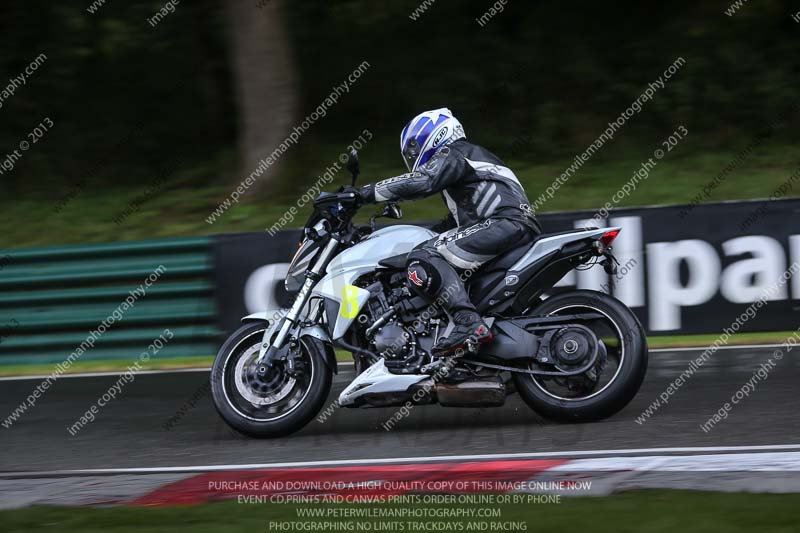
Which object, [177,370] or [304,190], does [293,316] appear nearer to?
[177,370]

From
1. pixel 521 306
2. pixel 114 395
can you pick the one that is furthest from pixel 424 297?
pixel 114 395

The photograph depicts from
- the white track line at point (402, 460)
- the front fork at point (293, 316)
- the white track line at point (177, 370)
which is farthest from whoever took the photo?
the white track line at point (177, 370)

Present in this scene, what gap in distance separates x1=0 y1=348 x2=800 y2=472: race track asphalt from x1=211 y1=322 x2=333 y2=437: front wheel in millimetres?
130

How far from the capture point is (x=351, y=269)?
694cm

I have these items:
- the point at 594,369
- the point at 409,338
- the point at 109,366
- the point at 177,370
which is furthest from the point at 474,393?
the point at 109,366

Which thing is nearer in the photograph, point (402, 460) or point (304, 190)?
point (402, 460)

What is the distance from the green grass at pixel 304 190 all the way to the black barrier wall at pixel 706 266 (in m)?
3.17

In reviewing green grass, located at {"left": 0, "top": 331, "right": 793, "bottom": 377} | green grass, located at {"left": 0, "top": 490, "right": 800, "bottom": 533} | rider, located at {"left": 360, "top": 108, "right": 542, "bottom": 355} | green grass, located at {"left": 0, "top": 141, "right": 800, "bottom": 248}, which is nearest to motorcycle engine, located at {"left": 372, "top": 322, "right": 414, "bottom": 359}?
rider, located at {"left": 360, "top": 108, "right": 542, "bottom": 355}

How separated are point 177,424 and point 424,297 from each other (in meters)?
2.16

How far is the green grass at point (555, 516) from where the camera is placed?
4.46 m

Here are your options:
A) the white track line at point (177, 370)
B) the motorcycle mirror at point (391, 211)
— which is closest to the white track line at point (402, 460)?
the motorcycle mirror at point (391, 211)

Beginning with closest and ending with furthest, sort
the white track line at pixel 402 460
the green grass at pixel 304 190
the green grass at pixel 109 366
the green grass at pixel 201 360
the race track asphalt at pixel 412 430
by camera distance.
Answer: the white track line at pixel 402 460, the race track asphalt at pixel 412 430, the green grass at pixel 201 360, the green grass at pixel 109 366, the green grass at pixel 304 190

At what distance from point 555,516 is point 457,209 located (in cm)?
278

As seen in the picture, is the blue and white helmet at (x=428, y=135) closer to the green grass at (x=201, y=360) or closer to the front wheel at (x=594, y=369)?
the front wheel at (x=594, y=369)
